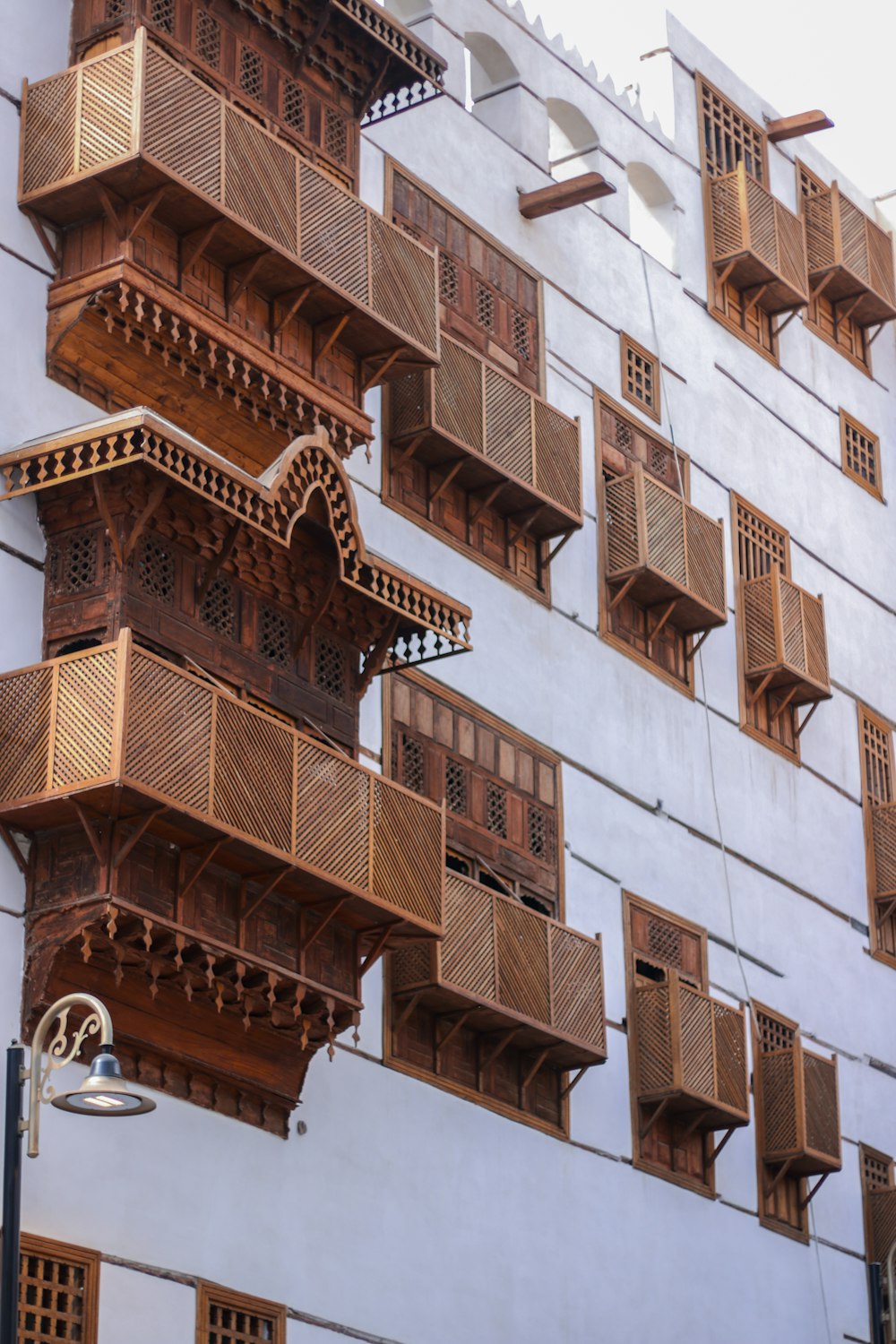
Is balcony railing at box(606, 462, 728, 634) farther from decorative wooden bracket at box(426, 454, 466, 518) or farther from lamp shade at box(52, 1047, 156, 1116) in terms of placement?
lamp shade at box(52, 1047, 156, 1116)

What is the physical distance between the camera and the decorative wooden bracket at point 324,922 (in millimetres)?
20422

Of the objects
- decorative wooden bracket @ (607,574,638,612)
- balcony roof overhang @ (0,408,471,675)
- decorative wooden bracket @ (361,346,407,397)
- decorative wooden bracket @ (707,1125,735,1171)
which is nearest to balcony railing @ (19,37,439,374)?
decorative wooden bracket @ (361,346,407,397)

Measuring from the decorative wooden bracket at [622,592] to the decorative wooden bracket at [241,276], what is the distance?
23.0ft

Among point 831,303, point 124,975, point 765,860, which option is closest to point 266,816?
point 124,975

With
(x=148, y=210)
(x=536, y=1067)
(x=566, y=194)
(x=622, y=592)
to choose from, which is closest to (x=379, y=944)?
(x=536, y=1067)

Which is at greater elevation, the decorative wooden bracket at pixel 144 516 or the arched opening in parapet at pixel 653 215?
the arched opening in parapet at pixel 653 215

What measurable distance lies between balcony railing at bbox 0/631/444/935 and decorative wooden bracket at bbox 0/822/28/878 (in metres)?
0.10

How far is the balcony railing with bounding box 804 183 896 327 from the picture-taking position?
112ft

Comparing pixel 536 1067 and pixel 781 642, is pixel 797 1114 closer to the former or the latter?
pixel 536 1067

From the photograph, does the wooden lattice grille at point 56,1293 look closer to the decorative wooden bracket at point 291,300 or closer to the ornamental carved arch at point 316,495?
the ornamental carved arch at point 316,495

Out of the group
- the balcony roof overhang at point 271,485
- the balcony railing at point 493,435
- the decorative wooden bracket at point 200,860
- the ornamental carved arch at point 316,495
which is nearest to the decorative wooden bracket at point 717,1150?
the balcony railing at point 493,435

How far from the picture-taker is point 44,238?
2111 cm

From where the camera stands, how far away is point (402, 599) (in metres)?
21.9

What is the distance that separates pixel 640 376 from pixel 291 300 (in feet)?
27.3
